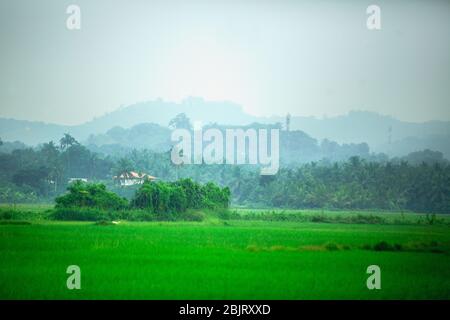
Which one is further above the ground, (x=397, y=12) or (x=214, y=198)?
(x=397, y=12)

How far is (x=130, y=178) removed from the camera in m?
12.9

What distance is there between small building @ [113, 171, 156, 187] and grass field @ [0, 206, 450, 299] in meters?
3.24

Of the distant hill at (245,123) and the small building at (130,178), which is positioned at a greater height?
the distant hill at (245,123)

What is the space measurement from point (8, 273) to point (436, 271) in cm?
442

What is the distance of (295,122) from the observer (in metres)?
11.1

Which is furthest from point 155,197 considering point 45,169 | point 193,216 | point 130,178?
point 45,169

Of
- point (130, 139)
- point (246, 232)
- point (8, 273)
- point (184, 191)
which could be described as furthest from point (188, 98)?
point (8, 273)

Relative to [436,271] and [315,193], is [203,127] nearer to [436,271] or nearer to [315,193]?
[315,193]

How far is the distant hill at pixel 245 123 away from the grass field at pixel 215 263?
68.5 inches

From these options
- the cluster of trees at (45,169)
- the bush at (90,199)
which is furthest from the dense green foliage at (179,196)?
the cluster of trees at (45,169)

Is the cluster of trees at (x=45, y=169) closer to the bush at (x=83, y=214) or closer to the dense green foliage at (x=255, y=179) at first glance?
the dense green foliage at (x=255, y=179)

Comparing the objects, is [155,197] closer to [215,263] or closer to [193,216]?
[193,216]

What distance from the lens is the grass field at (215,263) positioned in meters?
5.54

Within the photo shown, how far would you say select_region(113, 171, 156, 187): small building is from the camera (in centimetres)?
1275
